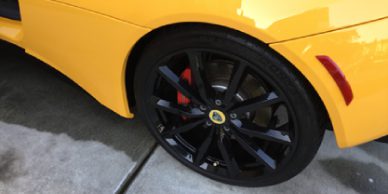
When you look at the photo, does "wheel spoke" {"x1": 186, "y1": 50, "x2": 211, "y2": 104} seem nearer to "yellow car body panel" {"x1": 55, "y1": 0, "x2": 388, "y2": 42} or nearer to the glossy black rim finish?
the glossy black rim finish

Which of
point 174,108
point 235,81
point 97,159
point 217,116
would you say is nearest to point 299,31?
point 235,81

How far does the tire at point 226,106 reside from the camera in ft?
4.42

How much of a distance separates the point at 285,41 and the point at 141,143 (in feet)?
3.63

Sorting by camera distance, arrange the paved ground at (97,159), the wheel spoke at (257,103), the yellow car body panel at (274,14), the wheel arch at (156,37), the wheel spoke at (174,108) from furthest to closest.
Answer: the paved ground at (97,159) → the wheel spoke at (174,108) → the wheel spoke at (257,103) → the wheel arch at (156,37) → the yellow car body panel at (274,14)

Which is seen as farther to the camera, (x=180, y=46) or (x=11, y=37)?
(x=11, y=37)

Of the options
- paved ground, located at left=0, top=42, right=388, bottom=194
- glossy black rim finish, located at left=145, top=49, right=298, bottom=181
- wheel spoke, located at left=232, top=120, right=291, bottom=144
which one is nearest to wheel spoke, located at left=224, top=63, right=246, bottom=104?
glossy black rim finish, located at left=145, top=49, right=298, bottom=181

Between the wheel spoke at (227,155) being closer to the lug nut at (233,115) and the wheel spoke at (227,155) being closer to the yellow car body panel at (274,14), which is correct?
the lug nut at (233,115)

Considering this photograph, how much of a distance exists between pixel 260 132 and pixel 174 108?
40 centimetres

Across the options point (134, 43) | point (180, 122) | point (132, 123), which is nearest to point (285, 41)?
point (134, 43)

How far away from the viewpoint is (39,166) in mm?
1867

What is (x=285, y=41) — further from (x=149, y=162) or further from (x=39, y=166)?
(x=39, y=166)

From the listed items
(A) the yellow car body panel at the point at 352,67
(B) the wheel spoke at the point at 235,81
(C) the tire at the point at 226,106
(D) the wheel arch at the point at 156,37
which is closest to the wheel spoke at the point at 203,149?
(C) the tire at the point at 226,106

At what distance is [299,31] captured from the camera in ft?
3.86

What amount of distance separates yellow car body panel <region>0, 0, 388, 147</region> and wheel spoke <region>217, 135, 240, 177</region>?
500mm
